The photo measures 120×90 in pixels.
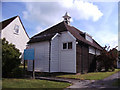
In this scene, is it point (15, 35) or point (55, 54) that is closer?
point (55, 54)

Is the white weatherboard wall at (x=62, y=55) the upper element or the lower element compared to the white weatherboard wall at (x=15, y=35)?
lower

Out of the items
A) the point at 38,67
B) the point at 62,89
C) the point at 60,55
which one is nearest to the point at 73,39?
the point at 60,55

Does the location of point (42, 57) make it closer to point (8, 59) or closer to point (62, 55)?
point (62, 55)

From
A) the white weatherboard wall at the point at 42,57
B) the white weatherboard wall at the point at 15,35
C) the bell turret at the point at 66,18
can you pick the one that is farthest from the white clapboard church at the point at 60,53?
the white weatherboard wall at the point at 15,35

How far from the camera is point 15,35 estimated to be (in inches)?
1037

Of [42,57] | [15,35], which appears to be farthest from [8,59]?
[15,35]

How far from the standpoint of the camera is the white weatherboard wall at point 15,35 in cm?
2439

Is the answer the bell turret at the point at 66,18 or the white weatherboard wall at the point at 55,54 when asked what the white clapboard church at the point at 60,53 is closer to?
the white weatherboard wall at the point at 55,54

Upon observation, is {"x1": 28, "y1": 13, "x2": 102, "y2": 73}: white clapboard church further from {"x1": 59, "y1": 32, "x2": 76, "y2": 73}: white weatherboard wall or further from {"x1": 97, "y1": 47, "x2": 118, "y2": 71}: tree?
{"x1": 97, "y1": 47, "x2": 118, "y2": 71}: tree

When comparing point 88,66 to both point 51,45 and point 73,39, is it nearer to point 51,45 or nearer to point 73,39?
point 73,39

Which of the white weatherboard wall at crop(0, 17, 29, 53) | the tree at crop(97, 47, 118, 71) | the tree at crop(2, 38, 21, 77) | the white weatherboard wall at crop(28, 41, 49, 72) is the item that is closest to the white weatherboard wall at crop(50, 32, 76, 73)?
the white weatherboard wall at crop(28, 41, 49, 72)

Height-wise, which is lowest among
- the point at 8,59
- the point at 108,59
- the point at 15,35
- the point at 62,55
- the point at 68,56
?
the point at 108,59

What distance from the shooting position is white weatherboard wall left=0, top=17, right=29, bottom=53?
24.4 meters

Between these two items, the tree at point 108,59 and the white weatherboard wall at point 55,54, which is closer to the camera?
the white weatherboard wall at point 55,54
